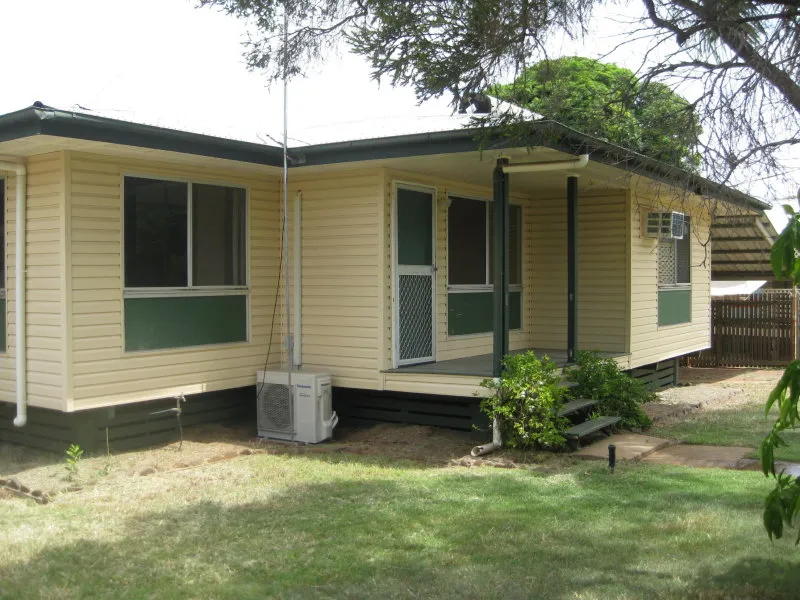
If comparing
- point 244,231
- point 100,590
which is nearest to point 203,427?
point 244,231

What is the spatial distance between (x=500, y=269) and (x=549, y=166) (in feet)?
3.91

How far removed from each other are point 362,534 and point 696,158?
16.8 ft

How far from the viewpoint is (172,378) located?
30.8 ft

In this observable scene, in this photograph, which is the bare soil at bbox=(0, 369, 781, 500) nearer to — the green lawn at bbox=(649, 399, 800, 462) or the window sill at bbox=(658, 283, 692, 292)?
the green lawn at bbox=(649, 399, 800, 462)

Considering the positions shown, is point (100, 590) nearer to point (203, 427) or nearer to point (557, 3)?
point (203, 427)

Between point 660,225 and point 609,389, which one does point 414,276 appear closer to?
point 609,389

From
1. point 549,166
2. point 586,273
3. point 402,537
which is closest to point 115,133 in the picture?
point 549,166

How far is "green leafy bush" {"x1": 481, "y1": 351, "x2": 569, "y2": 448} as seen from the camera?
8617 mm

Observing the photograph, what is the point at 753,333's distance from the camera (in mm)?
18875

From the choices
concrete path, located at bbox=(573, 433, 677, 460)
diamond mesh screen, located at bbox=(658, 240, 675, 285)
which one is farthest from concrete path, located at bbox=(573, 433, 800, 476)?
diamond mesh screen, located at bbox=(658, 240, 675, 285)

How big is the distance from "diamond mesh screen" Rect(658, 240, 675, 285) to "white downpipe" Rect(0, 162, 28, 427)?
30.2 ft

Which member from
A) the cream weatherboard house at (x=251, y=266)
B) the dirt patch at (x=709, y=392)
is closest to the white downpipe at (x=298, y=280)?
the cream weatherboard house at (x=251, y=266)

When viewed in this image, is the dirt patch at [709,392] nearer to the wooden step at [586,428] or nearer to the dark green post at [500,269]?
the wooden step at [586,428]

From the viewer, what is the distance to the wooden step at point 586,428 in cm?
869
